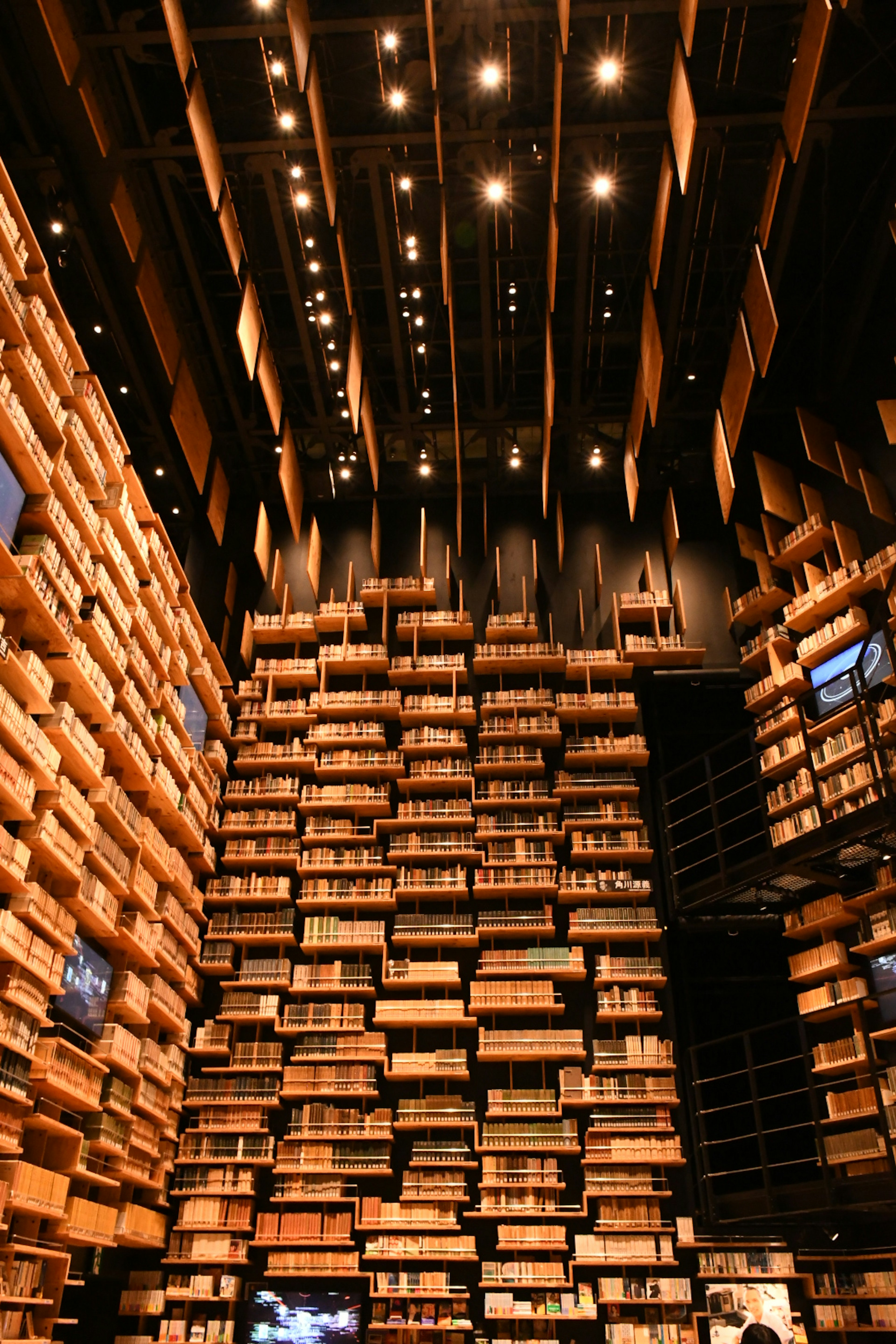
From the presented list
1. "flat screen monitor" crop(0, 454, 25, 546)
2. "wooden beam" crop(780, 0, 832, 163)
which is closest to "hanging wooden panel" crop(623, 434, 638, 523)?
"wooden beam" crop(780, 0, 832, 163)

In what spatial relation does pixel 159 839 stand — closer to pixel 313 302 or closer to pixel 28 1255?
pixel 28 1255

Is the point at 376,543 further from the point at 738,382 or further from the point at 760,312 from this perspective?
the point at 760,312

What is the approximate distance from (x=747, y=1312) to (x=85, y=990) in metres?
5.16

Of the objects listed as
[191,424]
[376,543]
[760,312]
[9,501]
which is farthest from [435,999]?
[760,312]

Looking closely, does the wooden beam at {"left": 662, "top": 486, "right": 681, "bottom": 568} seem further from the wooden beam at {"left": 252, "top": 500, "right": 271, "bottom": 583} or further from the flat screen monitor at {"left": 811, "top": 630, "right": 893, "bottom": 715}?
the wooden beam at {"left": 252, "top": 500, "right": 271, "bottom": 583}

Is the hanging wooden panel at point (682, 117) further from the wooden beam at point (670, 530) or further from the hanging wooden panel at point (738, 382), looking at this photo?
the wooden beam at point (670, 530)

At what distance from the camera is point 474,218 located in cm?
978

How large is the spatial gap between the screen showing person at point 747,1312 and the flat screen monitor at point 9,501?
23.4 ft

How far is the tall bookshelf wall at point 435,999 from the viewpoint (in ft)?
26.5

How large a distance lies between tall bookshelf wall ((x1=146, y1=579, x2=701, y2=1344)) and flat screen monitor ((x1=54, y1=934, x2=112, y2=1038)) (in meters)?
1.91

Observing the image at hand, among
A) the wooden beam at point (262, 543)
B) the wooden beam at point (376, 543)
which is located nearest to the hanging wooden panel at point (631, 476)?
the wooden beam at point (376, 543)

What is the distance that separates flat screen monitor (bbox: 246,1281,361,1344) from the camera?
739 centimetres

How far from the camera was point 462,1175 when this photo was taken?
831cm

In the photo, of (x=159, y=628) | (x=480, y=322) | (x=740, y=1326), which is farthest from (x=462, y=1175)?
(x=480, y=322)
